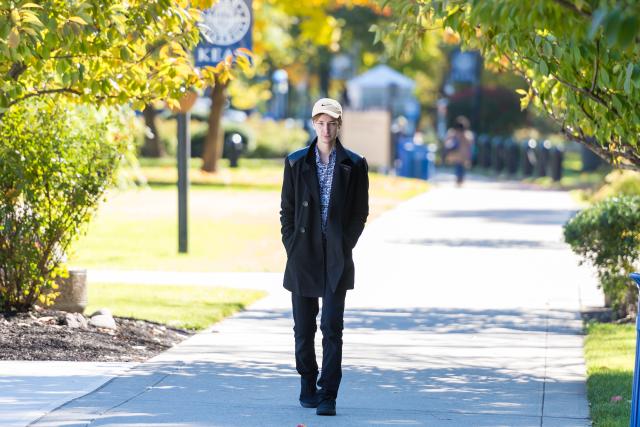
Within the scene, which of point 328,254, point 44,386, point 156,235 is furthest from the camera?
point 156,235

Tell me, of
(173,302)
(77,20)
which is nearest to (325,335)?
(77,20)

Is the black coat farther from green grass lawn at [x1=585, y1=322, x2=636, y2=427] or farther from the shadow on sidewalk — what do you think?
green grass lawn at [x1=585, y1=322, x2=636, y2=427]

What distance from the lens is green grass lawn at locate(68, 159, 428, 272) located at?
52.1 ft

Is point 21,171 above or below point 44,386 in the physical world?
above

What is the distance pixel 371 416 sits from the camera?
761cm

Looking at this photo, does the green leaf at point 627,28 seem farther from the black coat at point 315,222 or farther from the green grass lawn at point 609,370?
the green grass lawn at point 609,370

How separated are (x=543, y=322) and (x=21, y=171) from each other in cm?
453

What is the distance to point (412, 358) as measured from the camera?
9.76 meters

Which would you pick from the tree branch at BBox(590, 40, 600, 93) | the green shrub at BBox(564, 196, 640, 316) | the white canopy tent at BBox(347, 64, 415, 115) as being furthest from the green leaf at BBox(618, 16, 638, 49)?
the white canopy tent at BBox(347, 64, 415, 115)

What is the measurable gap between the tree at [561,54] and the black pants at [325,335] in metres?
1.64

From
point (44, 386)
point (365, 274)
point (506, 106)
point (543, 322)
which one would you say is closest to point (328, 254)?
point (44, 386)

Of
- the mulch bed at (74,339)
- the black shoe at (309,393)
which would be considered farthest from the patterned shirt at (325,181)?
the mulch bed at (74,339)

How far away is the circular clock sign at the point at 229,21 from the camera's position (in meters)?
16.7

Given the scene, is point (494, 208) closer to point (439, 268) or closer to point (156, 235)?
point (156, 235)
